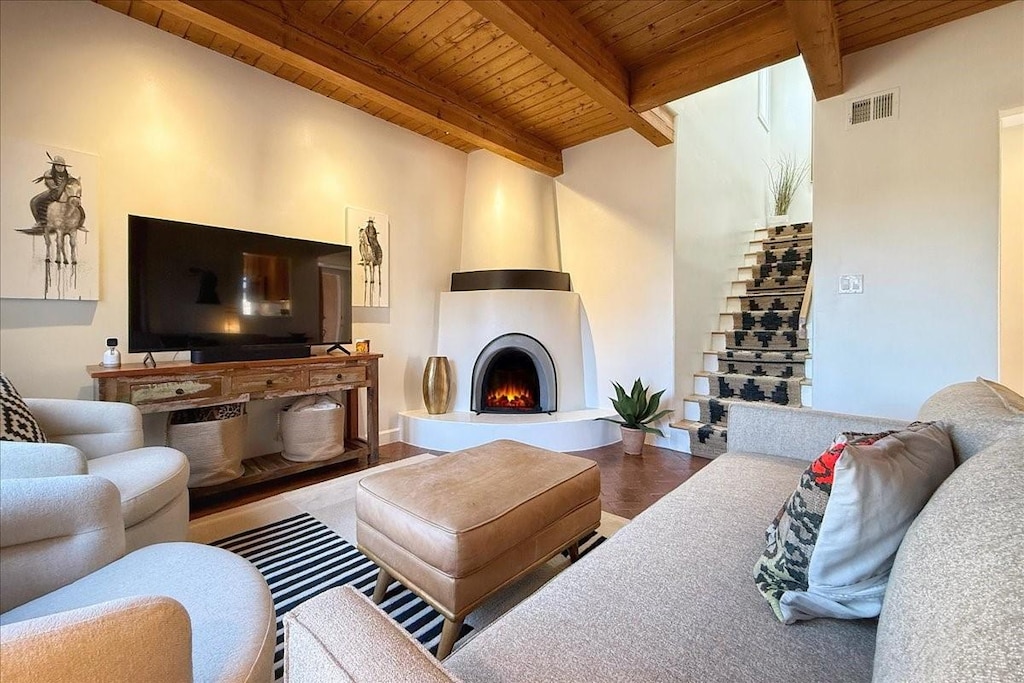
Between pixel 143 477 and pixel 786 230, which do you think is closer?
pixel 143 477

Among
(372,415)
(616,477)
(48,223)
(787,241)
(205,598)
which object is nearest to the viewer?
(205,598)

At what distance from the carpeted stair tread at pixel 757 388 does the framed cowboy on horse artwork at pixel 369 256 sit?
9.23 feet

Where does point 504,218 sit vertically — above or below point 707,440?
above

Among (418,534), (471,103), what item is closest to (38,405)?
(418,534)

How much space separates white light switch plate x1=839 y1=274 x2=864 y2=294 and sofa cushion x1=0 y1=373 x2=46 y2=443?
13.0 ft

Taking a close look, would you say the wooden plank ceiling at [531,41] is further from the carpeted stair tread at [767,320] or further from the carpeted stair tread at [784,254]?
the carpeted stair tread at [784,254]

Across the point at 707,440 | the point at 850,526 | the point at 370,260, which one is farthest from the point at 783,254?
the point at 850,526

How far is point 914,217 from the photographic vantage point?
2445 millimetres

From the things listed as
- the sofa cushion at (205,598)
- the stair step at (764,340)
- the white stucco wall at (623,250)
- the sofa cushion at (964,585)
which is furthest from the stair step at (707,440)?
the sofa cushion at (205,598)

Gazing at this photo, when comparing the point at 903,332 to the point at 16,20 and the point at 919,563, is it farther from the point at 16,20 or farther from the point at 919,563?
the point at 16,20

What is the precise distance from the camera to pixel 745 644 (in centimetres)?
79

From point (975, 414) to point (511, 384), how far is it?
3.20m

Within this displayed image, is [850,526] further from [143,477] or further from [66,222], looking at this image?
[66,222]

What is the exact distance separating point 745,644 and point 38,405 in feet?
8.40
